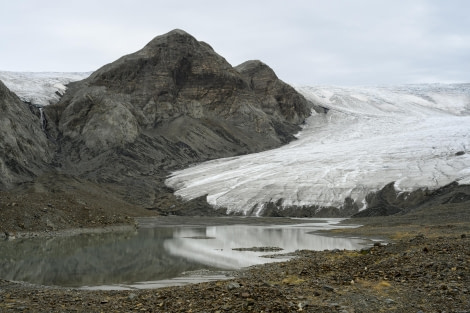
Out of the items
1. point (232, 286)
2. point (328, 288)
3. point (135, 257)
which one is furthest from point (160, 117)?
point (328, 288)

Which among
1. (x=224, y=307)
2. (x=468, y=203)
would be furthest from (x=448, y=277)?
(x=468, y=203)

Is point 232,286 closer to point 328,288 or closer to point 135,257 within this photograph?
point 328,288

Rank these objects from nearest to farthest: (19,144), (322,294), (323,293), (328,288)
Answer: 1. (322,294)
2. (323,293)
3. (328,288)
4. (19,144)

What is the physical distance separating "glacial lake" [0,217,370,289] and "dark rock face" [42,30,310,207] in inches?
1479

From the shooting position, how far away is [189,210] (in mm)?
66438

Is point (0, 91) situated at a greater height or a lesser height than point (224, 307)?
greater

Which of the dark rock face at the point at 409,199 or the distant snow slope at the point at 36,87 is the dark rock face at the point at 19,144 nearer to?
the distant snow slope at the point at 36,87

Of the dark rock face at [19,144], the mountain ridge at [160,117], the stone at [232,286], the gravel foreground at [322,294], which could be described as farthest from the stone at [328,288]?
the mountain ridge at [160,117]

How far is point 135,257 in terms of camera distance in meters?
25.1

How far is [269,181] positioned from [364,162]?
13.5m

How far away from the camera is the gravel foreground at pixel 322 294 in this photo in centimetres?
1005

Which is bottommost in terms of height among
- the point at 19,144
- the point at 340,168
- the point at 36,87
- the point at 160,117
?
the point at 340,168

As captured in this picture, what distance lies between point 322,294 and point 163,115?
93188 millimetres

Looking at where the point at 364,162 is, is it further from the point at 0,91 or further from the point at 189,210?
the point at 0,91
